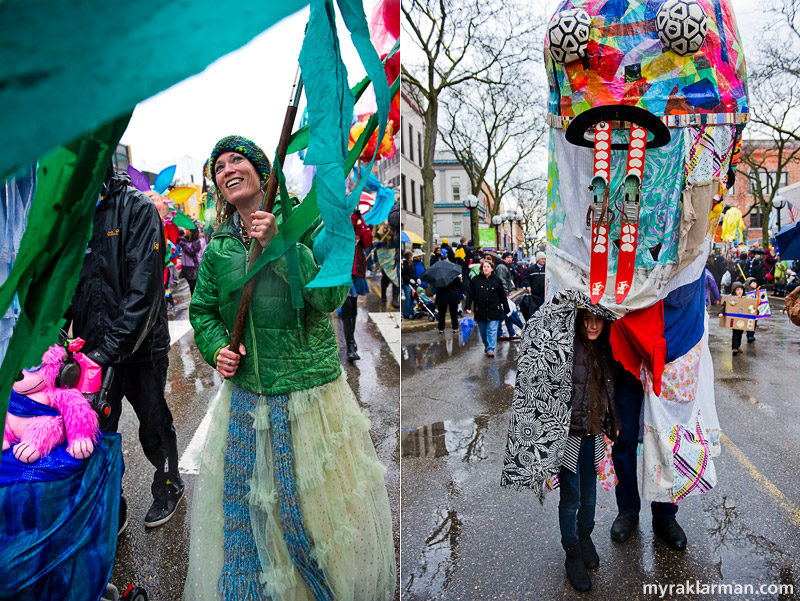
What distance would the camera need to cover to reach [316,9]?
52.7 inches

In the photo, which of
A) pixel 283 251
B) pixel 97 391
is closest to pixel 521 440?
pixel 283 251

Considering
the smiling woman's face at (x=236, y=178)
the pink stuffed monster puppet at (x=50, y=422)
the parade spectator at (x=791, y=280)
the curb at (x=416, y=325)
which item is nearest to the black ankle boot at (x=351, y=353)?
the curb at (x=416, y=325)

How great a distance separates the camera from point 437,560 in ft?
10.6

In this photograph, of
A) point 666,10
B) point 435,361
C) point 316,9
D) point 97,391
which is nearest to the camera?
point 316,9

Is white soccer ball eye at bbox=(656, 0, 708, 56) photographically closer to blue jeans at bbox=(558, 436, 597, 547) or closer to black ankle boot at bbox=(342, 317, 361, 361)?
blue jeans at bbox=(558, 436, 597, 547)

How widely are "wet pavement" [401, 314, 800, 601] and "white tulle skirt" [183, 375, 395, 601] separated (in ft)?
2.61

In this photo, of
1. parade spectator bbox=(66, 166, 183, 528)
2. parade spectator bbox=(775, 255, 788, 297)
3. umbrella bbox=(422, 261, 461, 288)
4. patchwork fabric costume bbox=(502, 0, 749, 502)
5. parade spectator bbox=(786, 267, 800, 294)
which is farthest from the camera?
parade spectator bbox=(775, 255, 788, 297)

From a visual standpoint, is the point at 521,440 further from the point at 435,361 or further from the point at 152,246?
the point at 435,361

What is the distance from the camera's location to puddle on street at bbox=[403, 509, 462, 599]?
9.79 ft

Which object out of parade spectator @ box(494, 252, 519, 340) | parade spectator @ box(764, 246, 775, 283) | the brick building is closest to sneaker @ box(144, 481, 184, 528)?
parade spectator @ box(494, 252, 519, 340)

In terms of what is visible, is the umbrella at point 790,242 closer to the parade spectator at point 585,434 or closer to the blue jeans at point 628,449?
the blue jeans at point 628,449

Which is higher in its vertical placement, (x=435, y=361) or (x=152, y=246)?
(x=152, y=246)

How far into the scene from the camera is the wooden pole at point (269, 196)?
169 centimetres

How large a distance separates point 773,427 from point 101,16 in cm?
603
